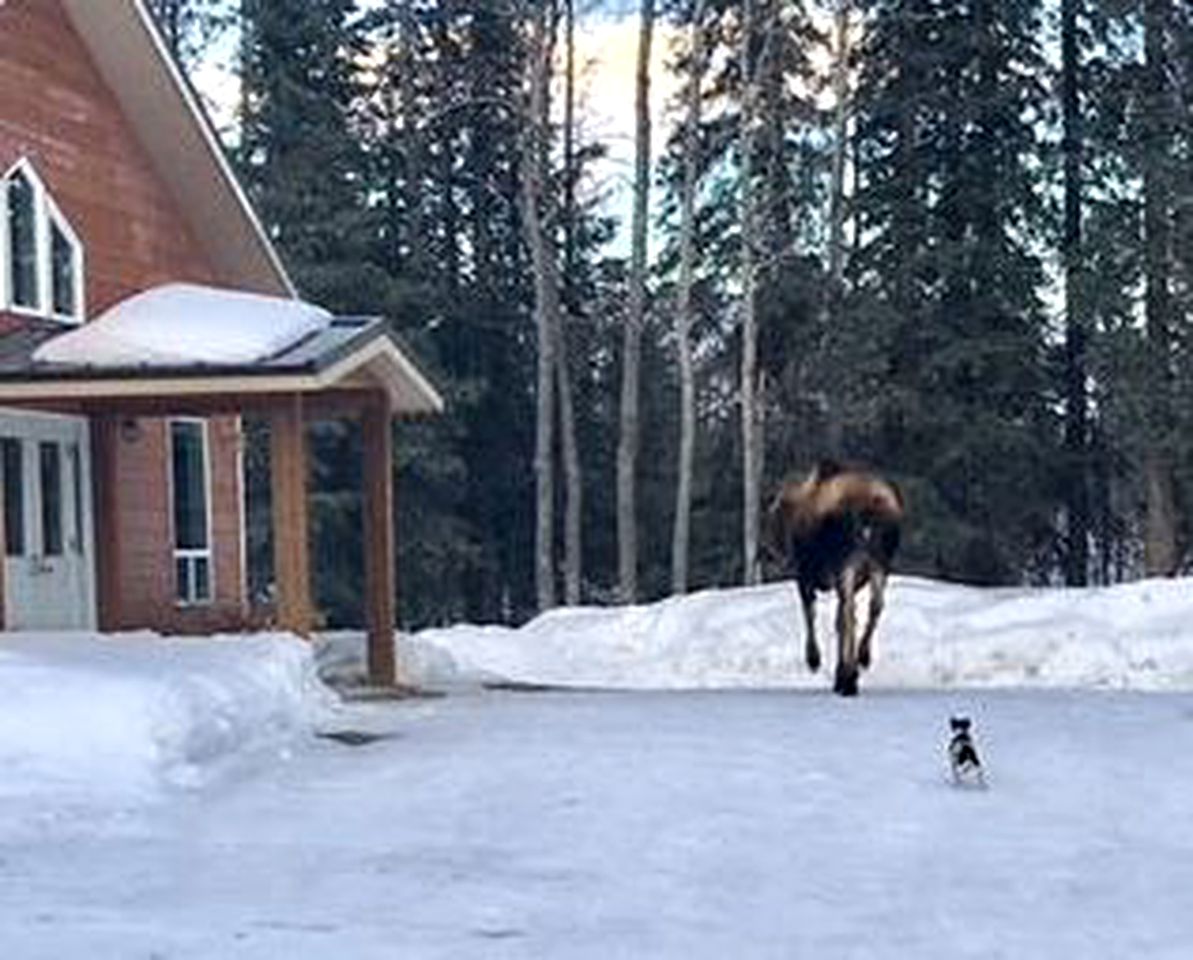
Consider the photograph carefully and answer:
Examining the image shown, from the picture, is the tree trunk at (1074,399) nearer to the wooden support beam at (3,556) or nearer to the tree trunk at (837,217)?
the tree trunk at (837,217)

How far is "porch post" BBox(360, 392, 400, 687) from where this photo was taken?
778 inches

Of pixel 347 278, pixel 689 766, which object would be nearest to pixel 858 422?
pixel 347 278

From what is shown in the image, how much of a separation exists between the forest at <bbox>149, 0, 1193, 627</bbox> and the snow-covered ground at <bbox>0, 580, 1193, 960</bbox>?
1468 cm

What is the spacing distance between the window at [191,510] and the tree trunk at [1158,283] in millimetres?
13073

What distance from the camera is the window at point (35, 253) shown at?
21.5 m

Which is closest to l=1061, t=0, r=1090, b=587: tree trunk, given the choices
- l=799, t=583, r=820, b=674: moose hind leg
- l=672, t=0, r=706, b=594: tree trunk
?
l=672, t=0, r=706, b=594: tree trunk

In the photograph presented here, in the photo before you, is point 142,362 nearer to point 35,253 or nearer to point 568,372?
point 35,253

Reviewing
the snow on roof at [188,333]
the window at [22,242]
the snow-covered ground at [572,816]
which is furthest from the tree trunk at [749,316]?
the snow-covered ground at [572,816]

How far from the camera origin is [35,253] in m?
22.0

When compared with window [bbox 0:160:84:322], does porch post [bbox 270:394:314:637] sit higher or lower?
lower

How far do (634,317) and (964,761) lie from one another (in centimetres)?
2348

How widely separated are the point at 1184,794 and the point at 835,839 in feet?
8.18

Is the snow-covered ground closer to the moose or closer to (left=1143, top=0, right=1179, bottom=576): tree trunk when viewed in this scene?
the moose

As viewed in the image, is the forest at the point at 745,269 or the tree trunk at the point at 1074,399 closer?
the forest at the point at 745,269
